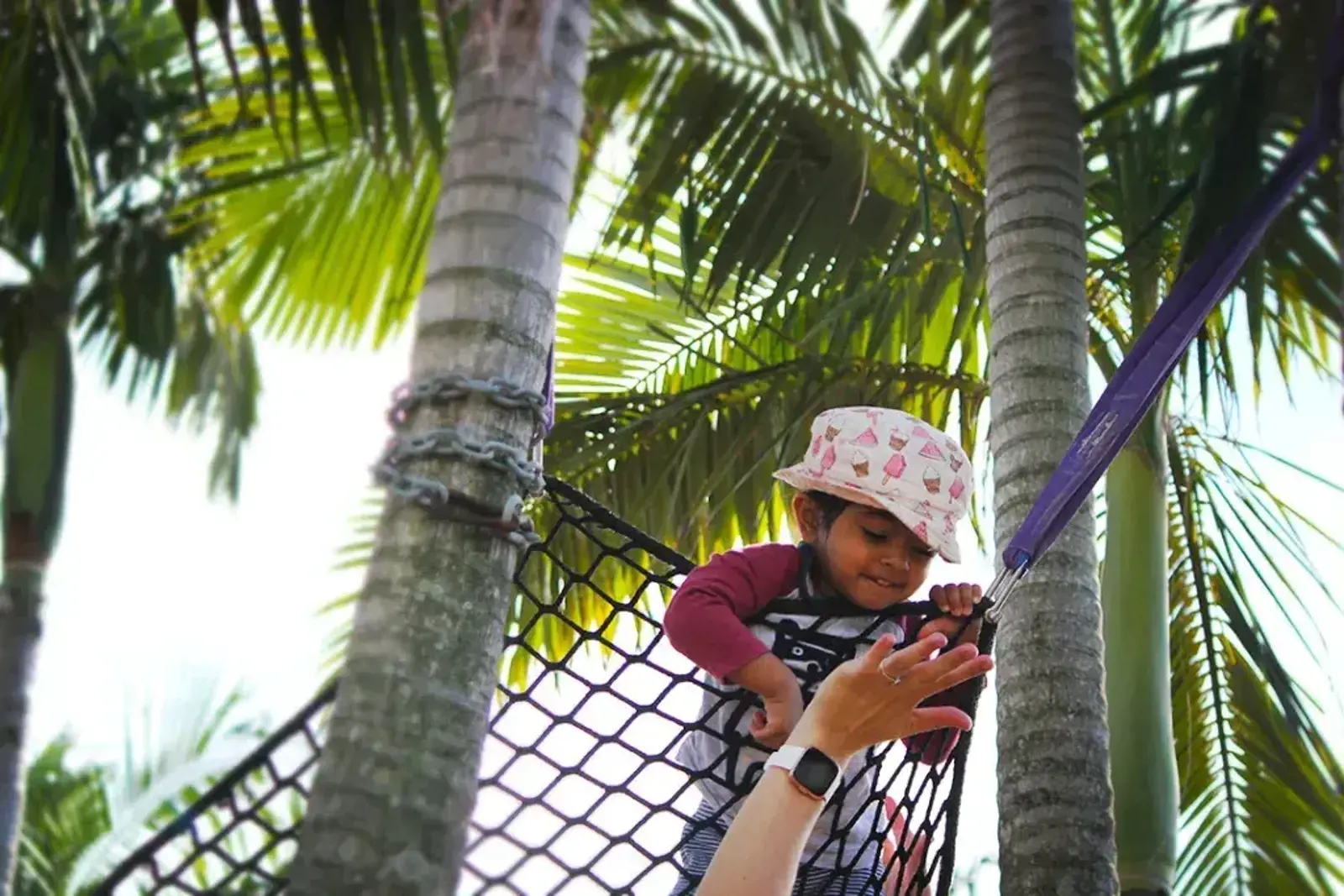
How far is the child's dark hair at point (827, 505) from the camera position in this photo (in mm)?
2285

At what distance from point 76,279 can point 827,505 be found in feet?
16.2

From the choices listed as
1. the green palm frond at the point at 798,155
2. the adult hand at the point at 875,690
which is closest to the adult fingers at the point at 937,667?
the adult hand at the point at 875,690

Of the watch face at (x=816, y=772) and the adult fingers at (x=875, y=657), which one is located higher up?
the adult fingers at (x=875, y=657)

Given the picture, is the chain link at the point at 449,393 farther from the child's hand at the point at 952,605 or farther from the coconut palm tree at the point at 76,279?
the coconut palm tree at the point at 76,279

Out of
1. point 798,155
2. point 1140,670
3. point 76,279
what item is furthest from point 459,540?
point 76,279

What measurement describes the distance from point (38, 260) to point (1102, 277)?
16.5 ft

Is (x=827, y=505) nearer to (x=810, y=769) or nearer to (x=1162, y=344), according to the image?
(x=1162, y=344)

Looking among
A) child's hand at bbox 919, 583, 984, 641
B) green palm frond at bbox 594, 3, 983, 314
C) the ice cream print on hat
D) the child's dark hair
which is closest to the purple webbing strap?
child's hand at bbox 919, 583, 984, 641

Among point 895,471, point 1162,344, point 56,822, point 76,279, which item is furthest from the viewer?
point 56,822

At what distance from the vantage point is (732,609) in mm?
2186

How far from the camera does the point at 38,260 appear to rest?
257 inches

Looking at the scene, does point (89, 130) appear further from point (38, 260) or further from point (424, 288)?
point (424, 288)

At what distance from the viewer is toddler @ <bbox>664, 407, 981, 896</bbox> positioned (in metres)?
2.09

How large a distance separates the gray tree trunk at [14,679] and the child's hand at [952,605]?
362cm
